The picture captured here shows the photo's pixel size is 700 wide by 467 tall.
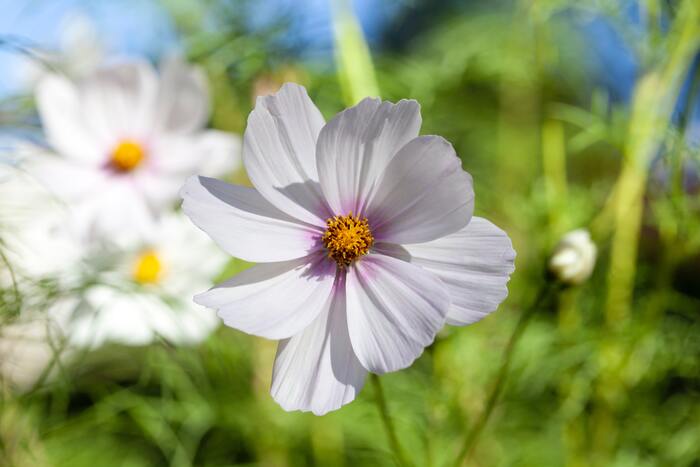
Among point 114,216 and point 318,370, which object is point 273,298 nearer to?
point 318,370

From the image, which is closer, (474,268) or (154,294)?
(474,268)

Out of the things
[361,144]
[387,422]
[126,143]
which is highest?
[126,143]

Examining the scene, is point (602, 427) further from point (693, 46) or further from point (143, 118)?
point (143, 118)

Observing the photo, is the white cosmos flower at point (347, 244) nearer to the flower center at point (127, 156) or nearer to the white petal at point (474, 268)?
the white petal at point (474, 268)

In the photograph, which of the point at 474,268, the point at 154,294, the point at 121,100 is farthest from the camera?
the point at 121,100

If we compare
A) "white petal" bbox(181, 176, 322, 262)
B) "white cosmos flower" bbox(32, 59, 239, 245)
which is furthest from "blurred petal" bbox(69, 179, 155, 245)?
"white petal" bbox(181, 176, 322, 262)

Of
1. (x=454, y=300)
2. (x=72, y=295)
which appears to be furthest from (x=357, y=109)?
(x=72, y=295)

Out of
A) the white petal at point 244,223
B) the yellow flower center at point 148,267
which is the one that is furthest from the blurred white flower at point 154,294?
the white petal at point 244,223

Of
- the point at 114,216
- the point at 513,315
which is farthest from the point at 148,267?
the point at 513,315
